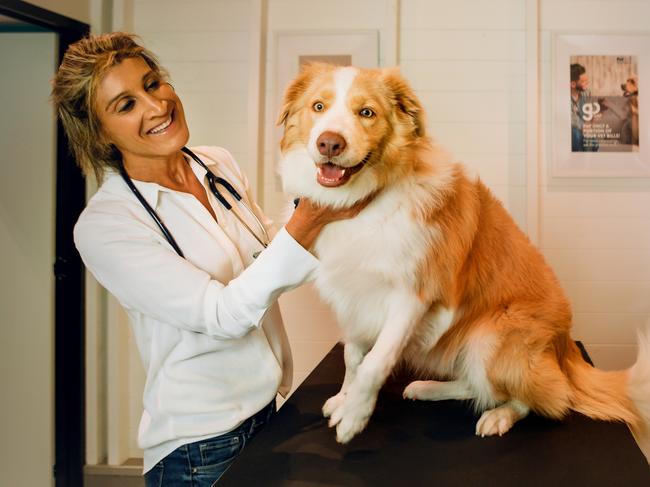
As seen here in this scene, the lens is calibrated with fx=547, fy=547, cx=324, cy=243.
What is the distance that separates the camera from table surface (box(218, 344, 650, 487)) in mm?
1178

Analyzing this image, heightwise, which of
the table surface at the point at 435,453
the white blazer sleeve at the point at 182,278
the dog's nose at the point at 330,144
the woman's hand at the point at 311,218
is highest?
the dog's nose at the point at 330,144

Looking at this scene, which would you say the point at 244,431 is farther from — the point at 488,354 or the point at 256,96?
the point at 256,96

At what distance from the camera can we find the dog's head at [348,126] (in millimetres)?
1343

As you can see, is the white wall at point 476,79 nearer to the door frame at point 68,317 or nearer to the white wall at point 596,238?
the white wall at point 596,238

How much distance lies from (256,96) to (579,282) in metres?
2.10

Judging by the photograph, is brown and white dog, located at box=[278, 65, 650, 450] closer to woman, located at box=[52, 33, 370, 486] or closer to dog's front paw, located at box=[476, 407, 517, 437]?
dog's front paw, located at box=[476, 407, 517, 437]

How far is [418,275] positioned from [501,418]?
440mm

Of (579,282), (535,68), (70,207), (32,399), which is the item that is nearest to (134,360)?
(32,399)

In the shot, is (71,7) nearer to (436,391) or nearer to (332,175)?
(332,175)

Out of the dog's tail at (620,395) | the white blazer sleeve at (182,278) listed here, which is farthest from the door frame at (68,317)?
the dog's tail at (620,395)

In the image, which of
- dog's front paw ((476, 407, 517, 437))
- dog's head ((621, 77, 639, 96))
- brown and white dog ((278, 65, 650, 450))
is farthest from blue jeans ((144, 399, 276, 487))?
dog's head ((621, 77, 639, 96))

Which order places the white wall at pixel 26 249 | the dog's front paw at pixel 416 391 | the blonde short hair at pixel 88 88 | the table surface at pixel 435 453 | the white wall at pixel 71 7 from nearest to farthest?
the table surface at pixel 435 453 → the blonde short hair at pixel 88 88 → the dog's front paw at pixel 416 391 → the white wall at pixel 71 7 → the white wall at pixel 26 249

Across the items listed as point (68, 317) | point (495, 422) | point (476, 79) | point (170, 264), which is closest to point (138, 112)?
point (170, 264)

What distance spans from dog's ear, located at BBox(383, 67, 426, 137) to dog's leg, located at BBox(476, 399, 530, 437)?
79 cm
